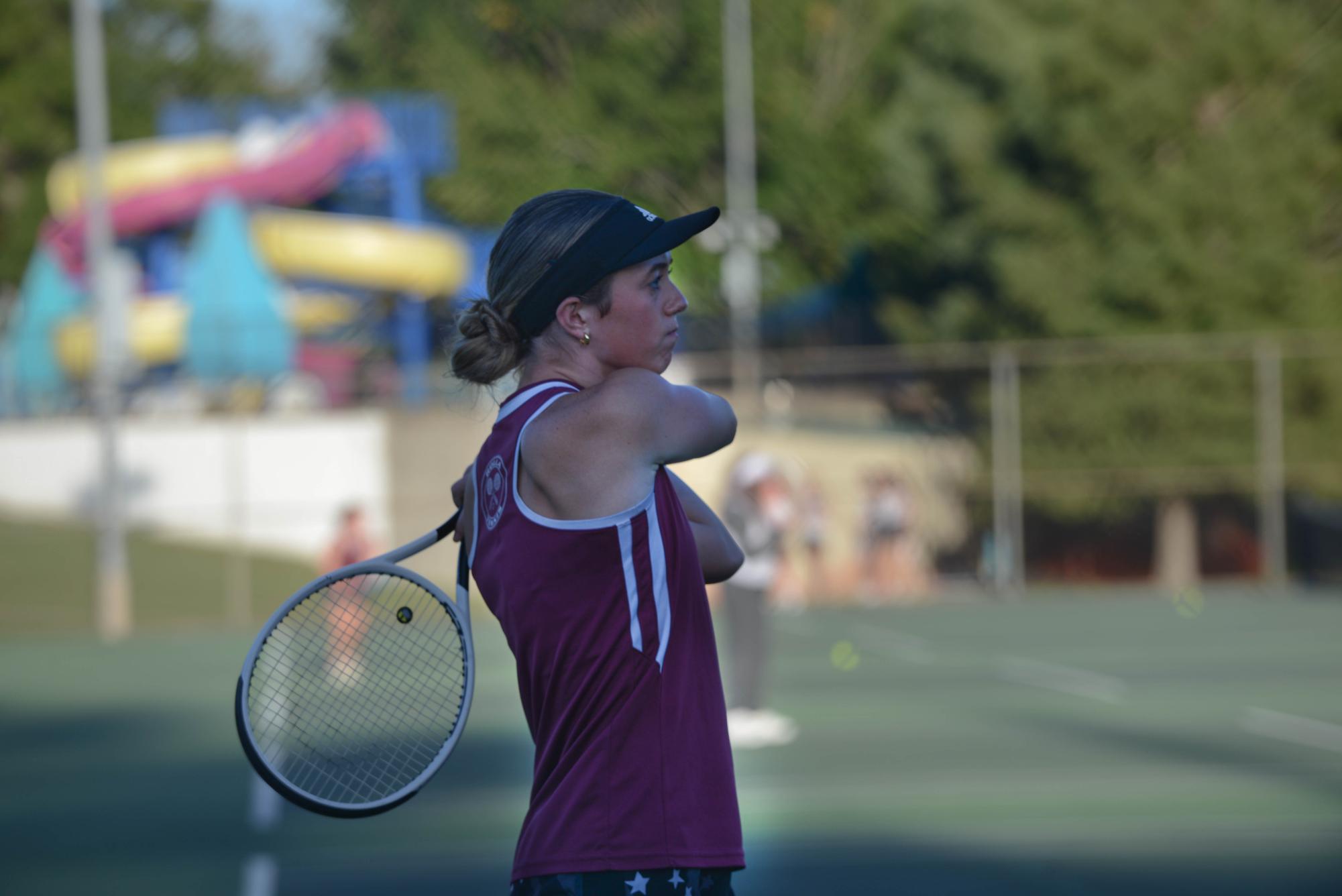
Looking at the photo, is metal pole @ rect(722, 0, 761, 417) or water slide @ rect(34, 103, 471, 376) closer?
water slide @ rect(34, 103, 471, 376)

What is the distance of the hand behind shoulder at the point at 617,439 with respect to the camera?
239 cm

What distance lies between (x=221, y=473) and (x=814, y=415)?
960cm

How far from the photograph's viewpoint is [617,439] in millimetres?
2389

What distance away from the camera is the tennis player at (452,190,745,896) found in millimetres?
2414

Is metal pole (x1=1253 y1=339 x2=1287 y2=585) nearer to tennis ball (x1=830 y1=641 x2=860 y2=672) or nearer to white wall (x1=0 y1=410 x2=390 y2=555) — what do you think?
tennis ball (x1=830 y1=641 x2=860 y2=672)

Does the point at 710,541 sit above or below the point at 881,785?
above

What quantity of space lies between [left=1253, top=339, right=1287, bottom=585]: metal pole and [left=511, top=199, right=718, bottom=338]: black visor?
74.9 feet

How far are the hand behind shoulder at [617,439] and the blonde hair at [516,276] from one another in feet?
0.58

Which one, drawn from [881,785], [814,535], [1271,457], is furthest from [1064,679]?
[1271,457]

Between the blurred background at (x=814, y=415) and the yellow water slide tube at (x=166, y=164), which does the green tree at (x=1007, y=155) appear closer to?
the blurred background at (x=814, y=415)

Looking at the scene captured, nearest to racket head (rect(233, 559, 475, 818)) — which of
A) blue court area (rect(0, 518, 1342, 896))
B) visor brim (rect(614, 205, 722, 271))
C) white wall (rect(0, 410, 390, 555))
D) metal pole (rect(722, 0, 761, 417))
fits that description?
visor brim (rect(614, 205, 722, 271))

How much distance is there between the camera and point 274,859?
7922 millimetres

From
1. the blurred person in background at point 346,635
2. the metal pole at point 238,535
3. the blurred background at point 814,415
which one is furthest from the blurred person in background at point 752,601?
the metal pole at point 238,535

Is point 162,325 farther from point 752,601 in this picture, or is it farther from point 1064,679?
point 752,601
